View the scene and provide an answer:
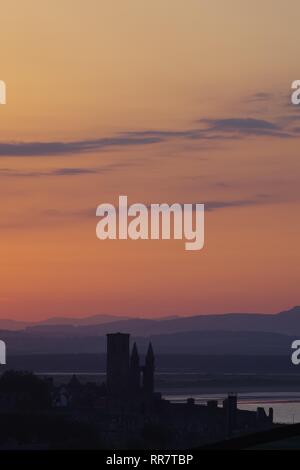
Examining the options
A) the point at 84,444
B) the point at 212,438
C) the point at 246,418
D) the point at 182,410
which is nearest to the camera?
the point at 84,444

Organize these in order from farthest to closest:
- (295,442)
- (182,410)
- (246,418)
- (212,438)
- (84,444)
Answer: (182,410) → (246,418) → (212,438) → (84,444) → (295,442)

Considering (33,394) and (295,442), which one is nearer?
(295,442)

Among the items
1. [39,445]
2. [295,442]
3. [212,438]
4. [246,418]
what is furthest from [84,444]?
[295,442]

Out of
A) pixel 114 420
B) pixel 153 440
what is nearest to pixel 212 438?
pixel 153 440

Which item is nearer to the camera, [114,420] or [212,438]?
[212,438]
